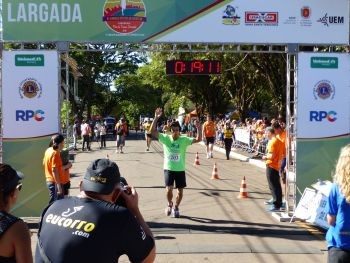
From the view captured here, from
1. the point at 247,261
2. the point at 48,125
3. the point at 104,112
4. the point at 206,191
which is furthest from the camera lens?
the point at 104,112

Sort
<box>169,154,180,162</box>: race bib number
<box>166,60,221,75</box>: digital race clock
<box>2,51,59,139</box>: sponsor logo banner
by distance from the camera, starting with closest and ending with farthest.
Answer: <box>2,51,59,139</box>: sponsor logo banner, <box>169,154,180,162</box>: race bib number, <box>166,60,221,75</box>: digital race clock

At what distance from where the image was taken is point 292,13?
31.5 feet

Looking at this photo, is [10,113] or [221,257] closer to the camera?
[221,257]

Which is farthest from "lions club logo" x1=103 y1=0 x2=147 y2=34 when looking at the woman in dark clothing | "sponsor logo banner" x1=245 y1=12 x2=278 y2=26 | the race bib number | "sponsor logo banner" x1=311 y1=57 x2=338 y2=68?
the woman in dark clothing

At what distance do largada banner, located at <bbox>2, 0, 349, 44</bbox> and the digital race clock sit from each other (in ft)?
2.49

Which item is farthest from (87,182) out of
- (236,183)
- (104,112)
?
(104,112)

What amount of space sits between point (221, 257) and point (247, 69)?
23791 millimetres

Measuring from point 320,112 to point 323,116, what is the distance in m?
0.11

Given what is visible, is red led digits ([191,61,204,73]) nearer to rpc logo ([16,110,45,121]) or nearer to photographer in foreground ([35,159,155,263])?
rpc logo ([16,110,45,121])

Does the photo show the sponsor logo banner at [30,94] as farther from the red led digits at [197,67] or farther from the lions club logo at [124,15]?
the red led digits at [197,67]

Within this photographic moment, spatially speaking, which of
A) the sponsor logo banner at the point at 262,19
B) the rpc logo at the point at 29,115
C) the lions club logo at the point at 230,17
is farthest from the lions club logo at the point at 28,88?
the sponsor logo banner at the point at 262,19

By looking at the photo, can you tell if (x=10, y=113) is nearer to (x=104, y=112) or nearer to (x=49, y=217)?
A: (x=49, y=217)

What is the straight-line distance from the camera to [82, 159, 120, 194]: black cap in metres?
2.78

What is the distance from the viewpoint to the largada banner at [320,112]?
9750mm
